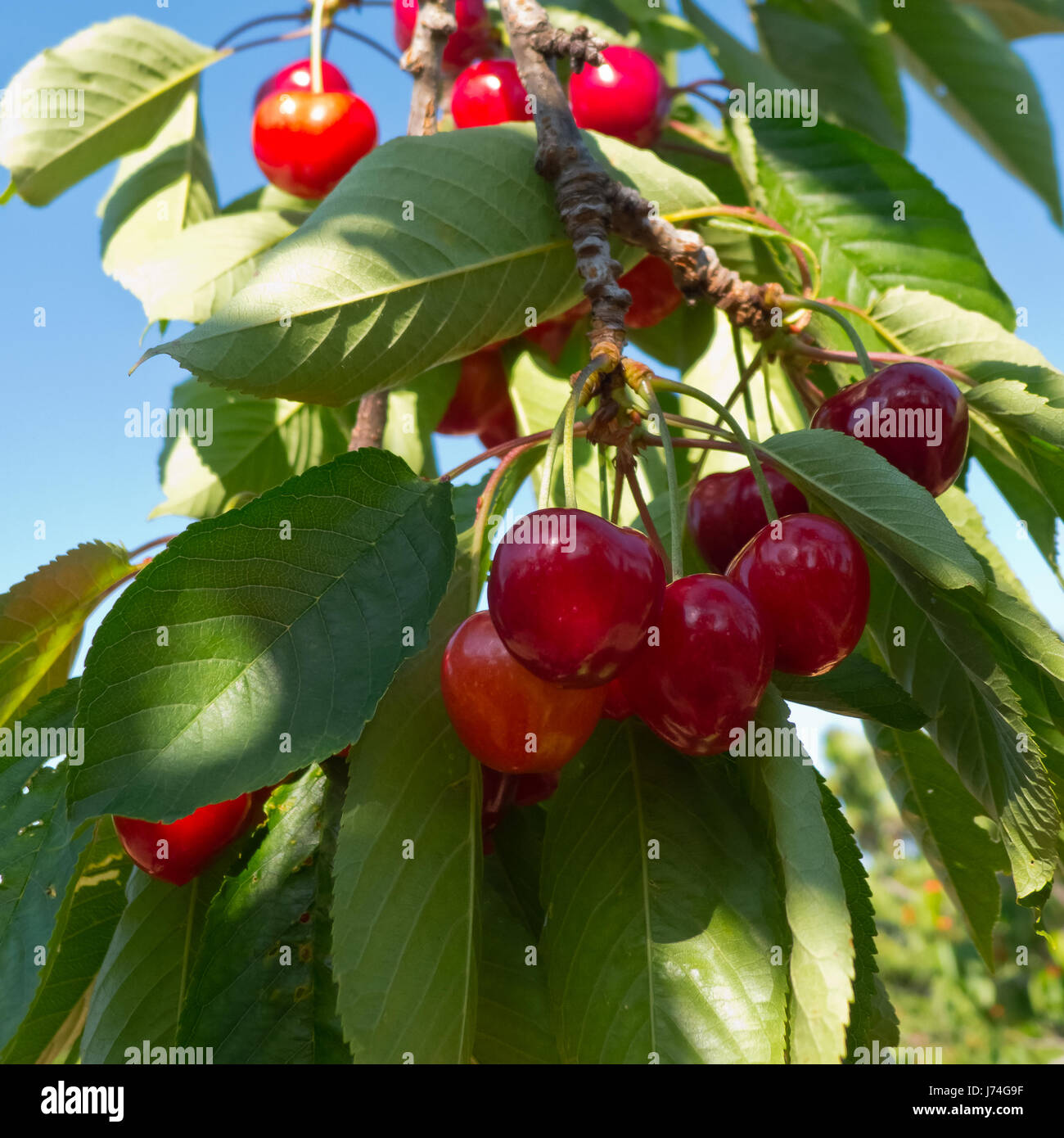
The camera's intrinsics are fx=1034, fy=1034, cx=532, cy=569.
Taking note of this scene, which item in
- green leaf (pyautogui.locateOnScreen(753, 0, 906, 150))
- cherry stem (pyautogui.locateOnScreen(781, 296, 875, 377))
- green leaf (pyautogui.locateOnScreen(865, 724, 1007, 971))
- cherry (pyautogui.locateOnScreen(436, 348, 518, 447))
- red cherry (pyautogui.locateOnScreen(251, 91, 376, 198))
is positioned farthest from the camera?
green leaf (pyautogui.locateOnScreen(753, 0, 906, 150))

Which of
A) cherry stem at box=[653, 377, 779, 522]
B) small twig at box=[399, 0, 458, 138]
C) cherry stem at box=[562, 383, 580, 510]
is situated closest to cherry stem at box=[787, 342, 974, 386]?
cherry stem at box=[653, 377, 779, 522]

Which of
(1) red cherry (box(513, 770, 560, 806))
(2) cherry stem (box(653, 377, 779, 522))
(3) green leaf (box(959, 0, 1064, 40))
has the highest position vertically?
(3) green leaf (box(959, 0, 1064, 40))

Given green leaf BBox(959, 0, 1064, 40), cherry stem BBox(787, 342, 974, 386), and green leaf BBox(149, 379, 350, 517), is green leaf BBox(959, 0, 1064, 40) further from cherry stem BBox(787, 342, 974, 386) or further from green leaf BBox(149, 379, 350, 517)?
green leaf BBox(149, 379, 350, 517)

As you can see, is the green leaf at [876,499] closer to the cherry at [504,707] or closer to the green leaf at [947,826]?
the cherry at [504,707]

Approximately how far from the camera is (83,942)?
103cm

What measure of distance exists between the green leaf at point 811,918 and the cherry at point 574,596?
0.15 meters

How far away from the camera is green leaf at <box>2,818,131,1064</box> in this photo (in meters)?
1.03

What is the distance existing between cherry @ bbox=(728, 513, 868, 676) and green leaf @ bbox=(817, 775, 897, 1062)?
0.11 meters

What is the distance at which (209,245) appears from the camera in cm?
136

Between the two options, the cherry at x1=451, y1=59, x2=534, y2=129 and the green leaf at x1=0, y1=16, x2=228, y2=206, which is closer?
the cherry at x1=451, y1=59, x2=534, y2=129

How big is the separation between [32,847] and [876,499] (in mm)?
725

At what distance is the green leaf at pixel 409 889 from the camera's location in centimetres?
70

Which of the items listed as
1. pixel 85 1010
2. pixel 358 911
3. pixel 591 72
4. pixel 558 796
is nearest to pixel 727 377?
pixel 591 72
